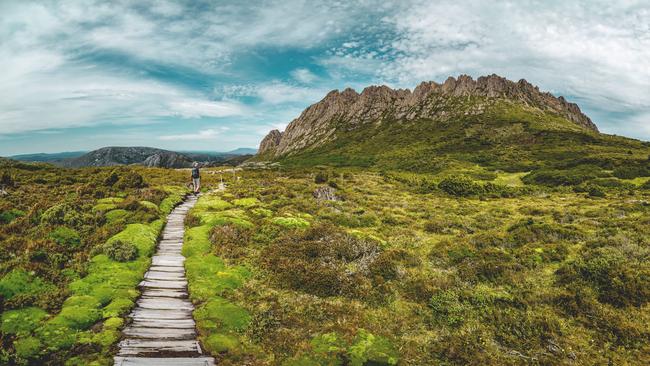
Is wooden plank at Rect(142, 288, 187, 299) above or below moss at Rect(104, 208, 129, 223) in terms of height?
below

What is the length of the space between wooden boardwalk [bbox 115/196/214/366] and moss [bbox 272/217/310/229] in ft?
23.0

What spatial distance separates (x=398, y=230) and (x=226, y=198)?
15.1 metres

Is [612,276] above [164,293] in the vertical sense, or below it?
above

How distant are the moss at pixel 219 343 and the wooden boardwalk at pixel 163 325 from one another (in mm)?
284

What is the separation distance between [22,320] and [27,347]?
1.63 meters

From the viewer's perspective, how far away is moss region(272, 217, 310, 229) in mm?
21297

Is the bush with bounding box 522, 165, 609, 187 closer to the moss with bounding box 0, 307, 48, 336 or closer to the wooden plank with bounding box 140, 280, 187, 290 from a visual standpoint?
the wooden plank with bounding box 140, 280, 187, 290

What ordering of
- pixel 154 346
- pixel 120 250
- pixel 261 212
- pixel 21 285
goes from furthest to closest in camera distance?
pixel 261 212 → pixel 120 250 → pixel 21 285 → pixel 154 346

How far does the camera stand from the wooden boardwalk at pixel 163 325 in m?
8.81

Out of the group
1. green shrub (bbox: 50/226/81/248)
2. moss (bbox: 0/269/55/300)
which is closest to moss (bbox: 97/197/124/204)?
green shrub (bbox: 50/226/81/248)

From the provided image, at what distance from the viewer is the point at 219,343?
31.6 feet

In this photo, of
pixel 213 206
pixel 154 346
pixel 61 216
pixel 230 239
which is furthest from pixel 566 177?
pixel 61 216

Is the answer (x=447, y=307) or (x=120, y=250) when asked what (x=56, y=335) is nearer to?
(x=120, y=250)

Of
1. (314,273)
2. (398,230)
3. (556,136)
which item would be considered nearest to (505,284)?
(314,273)
